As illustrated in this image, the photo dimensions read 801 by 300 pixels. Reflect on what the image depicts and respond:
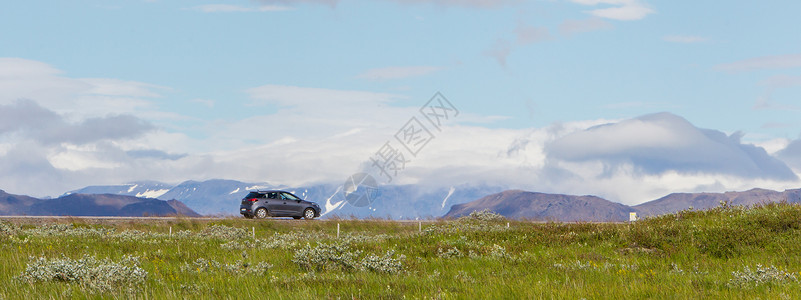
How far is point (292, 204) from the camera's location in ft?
132

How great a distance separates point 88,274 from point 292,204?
30.4 metres

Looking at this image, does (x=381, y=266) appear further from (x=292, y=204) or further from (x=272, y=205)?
(x=292, y=204)

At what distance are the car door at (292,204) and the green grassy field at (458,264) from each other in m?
18.8

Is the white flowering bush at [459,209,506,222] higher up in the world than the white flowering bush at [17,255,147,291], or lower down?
higher up

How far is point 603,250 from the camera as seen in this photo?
16.4m

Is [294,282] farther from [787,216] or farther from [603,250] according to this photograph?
[787,216]

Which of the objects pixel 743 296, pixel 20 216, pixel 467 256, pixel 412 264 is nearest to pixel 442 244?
pixel 467 256

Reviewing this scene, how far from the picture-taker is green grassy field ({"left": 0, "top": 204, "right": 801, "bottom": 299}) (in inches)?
357

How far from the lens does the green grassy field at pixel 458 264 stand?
357 inches

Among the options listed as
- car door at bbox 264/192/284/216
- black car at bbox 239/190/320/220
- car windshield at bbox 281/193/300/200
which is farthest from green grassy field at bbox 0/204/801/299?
car windshield at bbox 281/193/300/200

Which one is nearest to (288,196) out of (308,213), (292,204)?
(292,204)

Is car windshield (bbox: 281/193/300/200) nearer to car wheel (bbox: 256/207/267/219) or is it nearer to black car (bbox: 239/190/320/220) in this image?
black car (bbox: 239/190/320/220)

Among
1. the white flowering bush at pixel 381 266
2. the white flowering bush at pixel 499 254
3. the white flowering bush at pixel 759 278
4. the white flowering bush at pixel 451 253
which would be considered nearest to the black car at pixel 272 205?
the white flowering bush at pixel 451 253

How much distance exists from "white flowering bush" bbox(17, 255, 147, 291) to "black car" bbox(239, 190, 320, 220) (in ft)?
92.6
